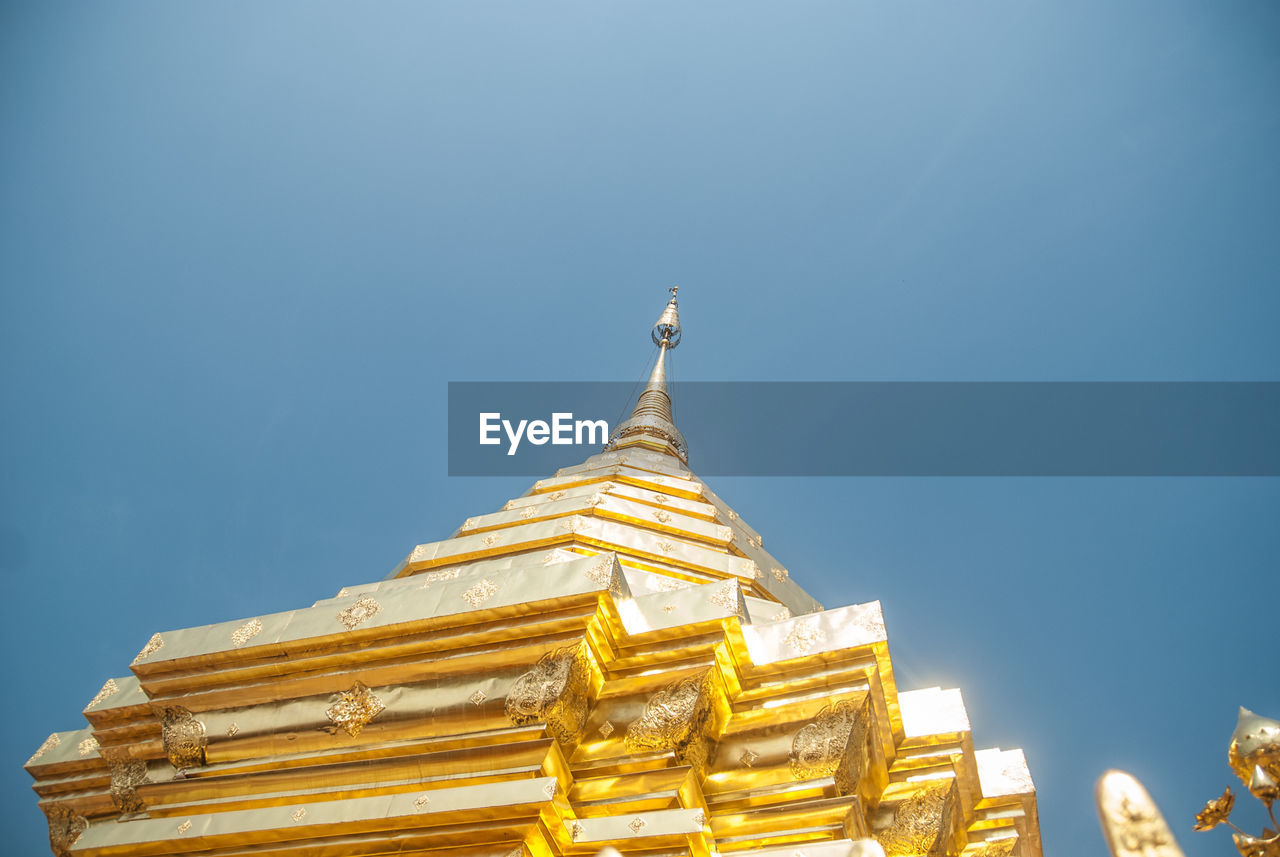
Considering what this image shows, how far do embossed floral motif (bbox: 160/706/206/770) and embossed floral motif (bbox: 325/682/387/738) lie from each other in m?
1.03

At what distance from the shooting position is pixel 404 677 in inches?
250

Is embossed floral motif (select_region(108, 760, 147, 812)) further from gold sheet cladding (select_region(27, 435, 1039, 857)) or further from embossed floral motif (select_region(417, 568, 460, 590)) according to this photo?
embossed floral motif (select_region(417, 568, 460, 590))

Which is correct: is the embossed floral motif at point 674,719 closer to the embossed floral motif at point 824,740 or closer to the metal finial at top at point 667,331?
the embossed floral motif at point 824,740

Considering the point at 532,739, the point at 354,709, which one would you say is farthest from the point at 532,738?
the point at 354,709

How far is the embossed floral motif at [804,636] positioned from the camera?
6.37 meters

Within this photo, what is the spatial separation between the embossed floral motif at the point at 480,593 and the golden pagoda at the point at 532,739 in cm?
1

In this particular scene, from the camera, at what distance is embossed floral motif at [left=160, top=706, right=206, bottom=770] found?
6590 mm

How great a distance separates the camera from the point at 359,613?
21.6 ft

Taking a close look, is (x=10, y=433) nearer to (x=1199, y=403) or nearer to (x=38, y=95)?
(x=38, y=95)

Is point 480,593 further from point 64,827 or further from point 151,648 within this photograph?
point 64,827

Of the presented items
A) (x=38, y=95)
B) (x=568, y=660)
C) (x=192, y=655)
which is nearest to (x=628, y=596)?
(x=568, y=660)

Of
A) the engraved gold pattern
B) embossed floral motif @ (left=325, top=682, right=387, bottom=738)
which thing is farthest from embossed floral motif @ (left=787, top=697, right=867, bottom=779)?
embossed floral motif @ (left=325, top=682, right=387, bottom=738)

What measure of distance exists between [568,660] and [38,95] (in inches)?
898

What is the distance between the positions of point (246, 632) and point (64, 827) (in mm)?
2179
